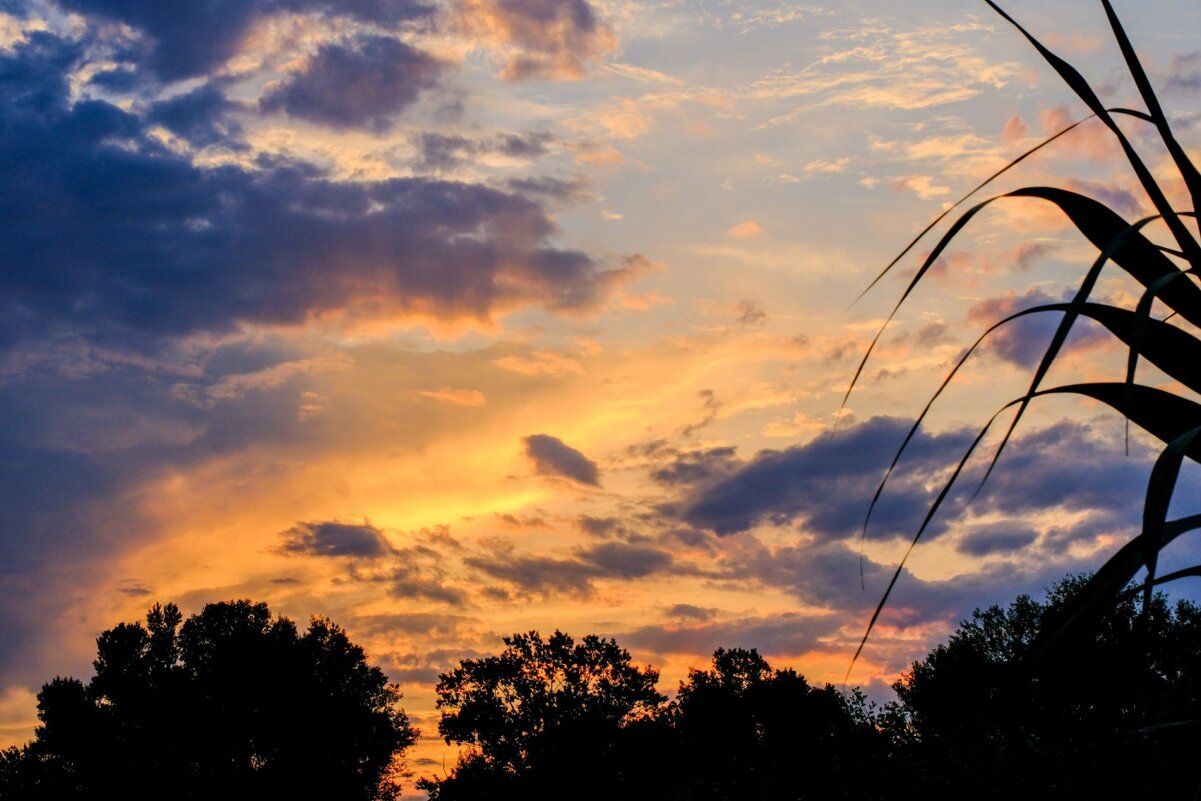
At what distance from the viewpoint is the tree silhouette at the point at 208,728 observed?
53.8 metres

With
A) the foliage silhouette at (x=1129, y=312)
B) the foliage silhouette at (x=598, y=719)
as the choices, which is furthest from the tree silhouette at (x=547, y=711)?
the foliage silhouette at (x=1129, y=312)

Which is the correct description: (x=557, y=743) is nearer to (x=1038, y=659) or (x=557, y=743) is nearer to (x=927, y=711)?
(x=927, y=711)

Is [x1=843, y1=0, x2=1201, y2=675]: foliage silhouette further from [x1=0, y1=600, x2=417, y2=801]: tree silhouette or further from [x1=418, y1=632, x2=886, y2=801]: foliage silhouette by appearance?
[x1=0, y1=600, x2=417, y2=801]: tree silhouette

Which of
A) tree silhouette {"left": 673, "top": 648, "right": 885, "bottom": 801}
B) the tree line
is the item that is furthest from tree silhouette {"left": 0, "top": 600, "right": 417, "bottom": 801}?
tree silhouette {"left": 673, "top": 648, "right": 885, "bottom": 801}

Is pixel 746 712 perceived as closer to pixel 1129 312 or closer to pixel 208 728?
pixel 208 728

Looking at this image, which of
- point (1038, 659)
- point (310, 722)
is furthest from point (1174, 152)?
point (310, 722)

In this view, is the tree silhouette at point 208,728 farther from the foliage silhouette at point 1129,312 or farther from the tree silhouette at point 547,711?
the foliage silhouette at point 1129,312

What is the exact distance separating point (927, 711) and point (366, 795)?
2958 centimetres

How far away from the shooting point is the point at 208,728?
54438 mm

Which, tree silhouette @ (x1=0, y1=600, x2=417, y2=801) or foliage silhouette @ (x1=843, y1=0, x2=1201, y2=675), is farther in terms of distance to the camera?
tree silhouette @ (x1=0, y1=600, x2=417, y2=801)

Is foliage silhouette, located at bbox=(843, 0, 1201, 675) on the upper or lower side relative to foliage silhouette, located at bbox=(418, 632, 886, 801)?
lower

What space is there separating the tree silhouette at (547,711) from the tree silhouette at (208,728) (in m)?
5.72

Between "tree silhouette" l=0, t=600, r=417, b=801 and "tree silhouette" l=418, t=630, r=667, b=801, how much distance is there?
5.72 metres

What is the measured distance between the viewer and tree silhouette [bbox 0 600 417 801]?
53.8 metres
